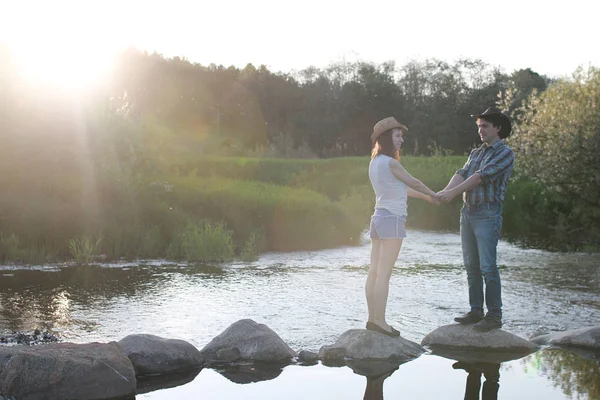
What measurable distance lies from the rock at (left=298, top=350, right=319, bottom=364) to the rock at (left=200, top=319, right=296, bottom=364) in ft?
0.31

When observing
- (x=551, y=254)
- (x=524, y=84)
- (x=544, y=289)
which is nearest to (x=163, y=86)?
(x=524, y=84)

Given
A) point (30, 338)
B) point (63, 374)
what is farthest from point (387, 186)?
point (30, 338)

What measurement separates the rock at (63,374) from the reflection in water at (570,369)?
3.59 m

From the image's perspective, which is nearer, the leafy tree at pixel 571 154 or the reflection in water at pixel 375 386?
the reflection in water at pixel 375 386

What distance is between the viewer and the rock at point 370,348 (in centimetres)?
802

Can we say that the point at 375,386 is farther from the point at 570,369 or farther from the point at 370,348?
the point at 570,369

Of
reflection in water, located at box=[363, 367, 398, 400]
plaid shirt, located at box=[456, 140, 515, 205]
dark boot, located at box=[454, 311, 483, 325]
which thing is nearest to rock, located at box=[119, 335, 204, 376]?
reflection in water, located at box=[363, 367, 398, 400]

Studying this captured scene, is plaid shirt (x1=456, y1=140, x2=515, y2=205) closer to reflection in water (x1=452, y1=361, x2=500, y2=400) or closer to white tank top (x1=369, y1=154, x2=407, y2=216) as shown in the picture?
white tank top (x1=369, y1=154, x2=407, y2=216)

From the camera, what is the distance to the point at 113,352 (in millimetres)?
7094

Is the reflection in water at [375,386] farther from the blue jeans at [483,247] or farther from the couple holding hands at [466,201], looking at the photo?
the blue jeans at [483,247]

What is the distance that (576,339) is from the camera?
8.66 meters

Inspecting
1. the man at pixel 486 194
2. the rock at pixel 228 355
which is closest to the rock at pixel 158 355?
the rock at pixel 228 355

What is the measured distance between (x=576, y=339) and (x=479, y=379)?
1.89m

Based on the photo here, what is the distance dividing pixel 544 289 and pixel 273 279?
419cm
